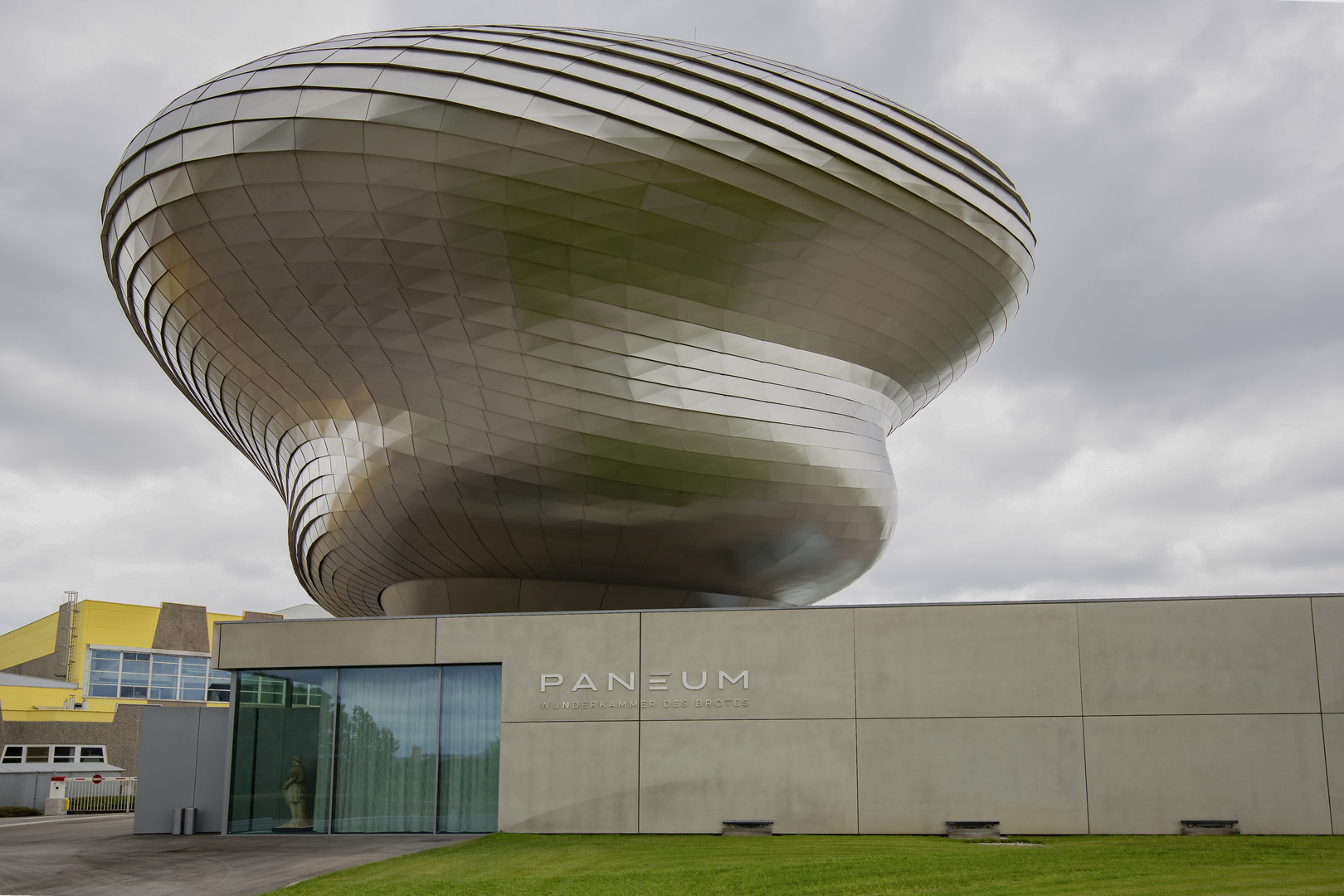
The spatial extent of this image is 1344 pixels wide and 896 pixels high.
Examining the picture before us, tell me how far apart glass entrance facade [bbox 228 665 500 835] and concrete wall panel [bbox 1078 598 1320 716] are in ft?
34.3

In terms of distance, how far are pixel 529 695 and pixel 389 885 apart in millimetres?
6187

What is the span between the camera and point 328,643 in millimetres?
18750

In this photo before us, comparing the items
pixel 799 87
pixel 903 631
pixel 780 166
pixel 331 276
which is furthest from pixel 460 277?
pixel 903 631

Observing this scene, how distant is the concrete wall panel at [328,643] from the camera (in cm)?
1847

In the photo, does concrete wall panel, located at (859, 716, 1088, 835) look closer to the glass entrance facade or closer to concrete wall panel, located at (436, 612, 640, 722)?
concrete wall panel, located at (436, 612, 640, 722)

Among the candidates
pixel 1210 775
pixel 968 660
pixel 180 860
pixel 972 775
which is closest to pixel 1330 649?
pixel 1210 775

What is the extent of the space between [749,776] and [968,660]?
4167 mm

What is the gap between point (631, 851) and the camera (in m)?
14.8

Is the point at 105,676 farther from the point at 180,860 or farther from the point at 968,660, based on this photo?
the point at 968,660

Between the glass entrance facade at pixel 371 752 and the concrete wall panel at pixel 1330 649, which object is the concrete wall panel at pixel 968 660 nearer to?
the concrete wall panel at pixel 1330 649

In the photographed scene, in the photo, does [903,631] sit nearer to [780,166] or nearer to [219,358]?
[780,166]

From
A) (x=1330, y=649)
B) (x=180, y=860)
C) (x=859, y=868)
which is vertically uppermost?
(x=1330, y=649)

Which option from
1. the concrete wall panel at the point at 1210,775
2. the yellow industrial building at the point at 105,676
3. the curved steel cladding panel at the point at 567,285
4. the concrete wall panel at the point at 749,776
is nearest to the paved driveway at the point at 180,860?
the concrete wall panel at the point at 749,776

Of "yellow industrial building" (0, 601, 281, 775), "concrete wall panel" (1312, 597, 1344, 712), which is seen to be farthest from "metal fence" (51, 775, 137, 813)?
"concrete wall panel" (1312, 597, 1344, 712)
